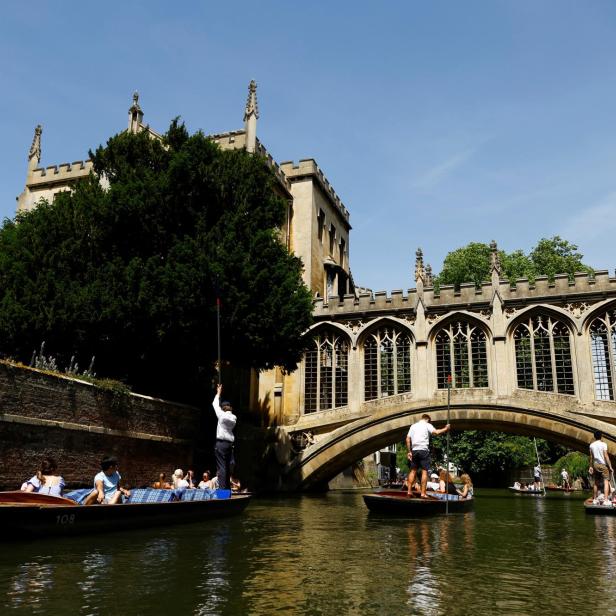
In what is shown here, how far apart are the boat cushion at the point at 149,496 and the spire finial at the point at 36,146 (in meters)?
33.0

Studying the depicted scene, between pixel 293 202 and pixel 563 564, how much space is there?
90.6 feet

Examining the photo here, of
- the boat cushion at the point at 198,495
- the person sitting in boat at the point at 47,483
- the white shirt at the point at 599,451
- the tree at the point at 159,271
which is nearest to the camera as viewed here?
the person sitting in boat at the point at 47,483

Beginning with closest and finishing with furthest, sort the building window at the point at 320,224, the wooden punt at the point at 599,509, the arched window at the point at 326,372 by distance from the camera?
the wooden punt at the point at 599,509
the arched window at the point at 326,372
the building window at the point at 320,224

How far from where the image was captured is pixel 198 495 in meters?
13.0

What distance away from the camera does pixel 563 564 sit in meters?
7.81

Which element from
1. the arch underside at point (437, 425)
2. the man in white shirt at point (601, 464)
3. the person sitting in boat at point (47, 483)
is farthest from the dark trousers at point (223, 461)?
the arch underside at point (437, 425)

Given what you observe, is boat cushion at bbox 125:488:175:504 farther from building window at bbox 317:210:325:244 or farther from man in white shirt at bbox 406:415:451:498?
building window at bbox 317:210:325:244

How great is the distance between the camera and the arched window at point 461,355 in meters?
25.3

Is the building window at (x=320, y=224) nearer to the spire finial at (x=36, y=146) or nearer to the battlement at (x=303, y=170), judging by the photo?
the battlement at (x=303, y=170)

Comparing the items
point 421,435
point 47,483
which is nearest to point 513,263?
point 421,435

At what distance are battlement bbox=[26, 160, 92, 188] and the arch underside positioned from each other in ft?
72.9

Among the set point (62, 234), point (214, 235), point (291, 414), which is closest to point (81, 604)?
point (214, 235)

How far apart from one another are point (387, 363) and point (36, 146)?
1048 inches

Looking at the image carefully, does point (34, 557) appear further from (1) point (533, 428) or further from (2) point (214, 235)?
(1) point (533, 428)
